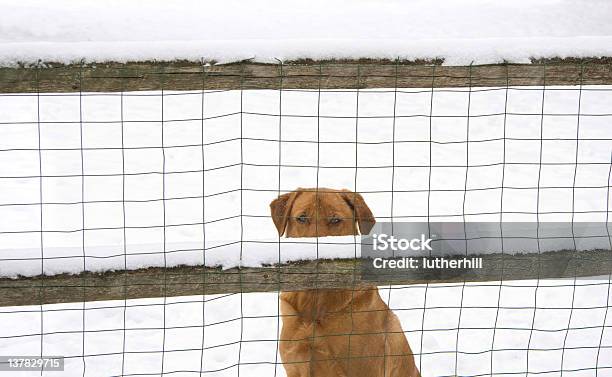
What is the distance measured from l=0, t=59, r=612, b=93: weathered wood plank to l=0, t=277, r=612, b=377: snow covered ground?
1.89m

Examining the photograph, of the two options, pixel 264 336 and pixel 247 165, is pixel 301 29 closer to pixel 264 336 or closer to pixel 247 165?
pixel 247 165

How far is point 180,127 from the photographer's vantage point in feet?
27.1

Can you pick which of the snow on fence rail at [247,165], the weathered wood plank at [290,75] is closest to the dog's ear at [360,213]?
the snow on fence rail at [247,165]

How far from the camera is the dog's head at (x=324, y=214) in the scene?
295 centimetres

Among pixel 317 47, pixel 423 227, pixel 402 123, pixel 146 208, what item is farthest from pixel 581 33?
pixel 317 47

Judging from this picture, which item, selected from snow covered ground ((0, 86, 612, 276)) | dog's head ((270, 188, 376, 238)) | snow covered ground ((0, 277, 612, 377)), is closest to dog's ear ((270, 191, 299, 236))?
dog's head ((270, 188, 376, 238))

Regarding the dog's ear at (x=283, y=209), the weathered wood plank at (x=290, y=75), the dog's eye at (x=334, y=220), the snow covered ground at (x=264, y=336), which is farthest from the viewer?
the snow covered ground at (x=264, y=336)

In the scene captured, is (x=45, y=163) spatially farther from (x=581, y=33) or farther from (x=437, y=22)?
(x=581, y=33)

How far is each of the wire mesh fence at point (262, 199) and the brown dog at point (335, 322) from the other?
128 millimetres

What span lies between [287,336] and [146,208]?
3.92m

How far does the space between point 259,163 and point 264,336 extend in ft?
10.1

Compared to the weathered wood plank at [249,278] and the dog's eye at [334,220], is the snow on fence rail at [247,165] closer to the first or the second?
the weathered wood plank at [249,278]

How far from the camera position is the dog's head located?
295 cm

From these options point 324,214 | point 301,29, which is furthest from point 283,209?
point 301,29
